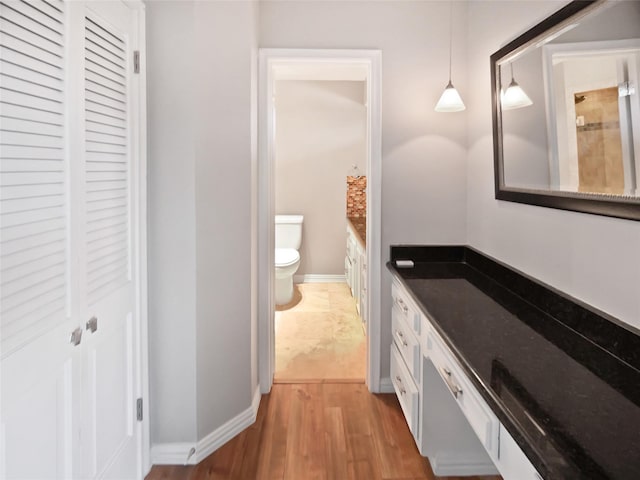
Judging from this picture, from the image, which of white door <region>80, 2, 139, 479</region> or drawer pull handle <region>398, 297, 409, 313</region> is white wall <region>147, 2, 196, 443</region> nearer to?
white door <region>80, 2, 139, 479</region>

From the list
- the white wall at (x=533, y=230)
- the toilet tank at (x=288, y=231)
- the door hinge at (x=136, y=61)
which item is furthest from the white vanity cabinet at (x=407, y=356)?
the toilet tank at (x=288, y=231)

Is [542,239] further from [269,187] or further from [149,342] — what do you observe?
[149,342]

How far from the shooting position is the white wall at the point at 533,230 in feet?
4.61

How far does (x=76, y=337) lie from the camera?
1.45 m

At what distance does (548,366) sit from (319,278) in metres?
4.45

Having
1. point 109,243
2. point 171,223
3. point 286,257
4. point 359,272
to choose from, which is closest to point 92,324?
point 109,243

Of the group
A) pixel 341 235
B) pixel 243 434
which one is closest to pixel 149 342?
pixel 243 434

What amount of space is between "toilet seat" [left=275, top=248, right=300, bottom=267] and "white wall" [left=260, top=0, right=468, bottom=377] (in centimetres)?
178

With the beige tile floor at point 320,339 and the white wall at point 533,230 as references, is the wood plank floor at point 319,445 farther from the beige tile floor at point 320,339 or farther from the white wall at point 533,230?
the white wall at point 533,230

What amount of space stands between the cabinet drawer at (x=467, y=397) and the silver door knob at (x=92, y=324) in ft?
3.94

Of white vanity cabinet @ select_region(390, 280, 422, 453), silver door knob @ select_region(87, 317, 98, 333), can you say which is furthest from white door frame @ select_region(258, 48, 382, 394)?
silver door knob @ select_region(87, 317, 98, 333)

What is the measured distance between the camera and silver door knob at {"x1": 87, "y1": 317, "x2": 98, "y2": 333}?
1540 mm

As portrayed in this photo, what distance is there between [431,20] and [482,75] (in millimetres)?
510

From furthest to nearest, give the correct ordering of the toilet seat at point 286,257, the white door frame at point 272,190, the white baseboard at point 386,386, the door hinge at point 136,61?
the toilet seat at point 286,257
the white baseboard at point 386,386
the white door frame at point 272,190
the door hinge at point 136,61
